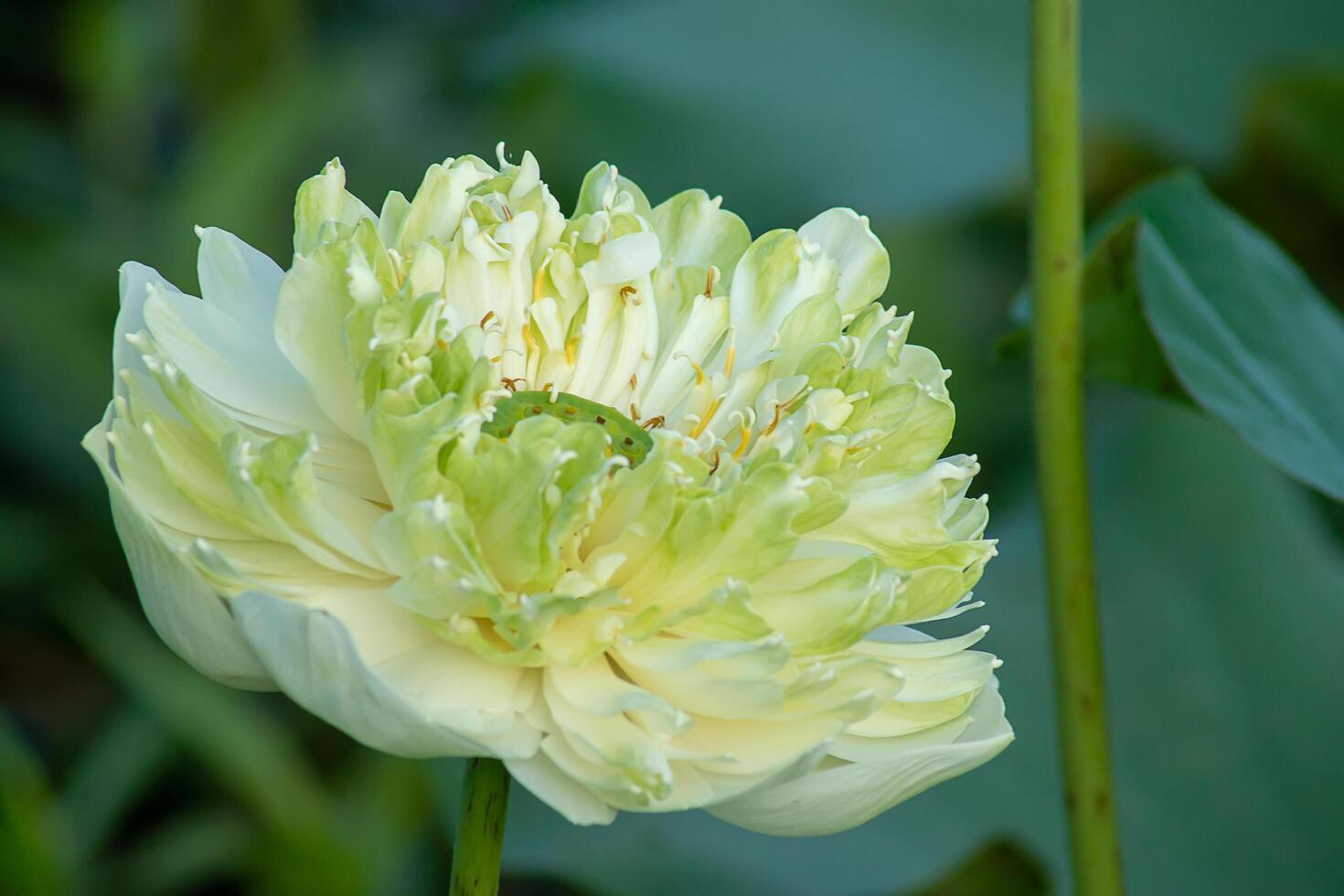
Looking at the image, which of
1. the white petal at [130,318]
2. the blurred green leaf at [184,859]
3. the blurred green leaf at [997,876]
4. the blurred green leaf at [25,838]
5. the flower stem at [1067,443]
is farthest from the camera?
the blurred green leaf at [184,859]

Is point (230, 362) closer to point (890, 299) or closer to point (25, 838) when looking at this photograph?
point (25, 838)

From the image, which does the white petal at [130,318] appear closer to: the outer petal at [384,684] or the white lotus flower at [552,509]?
the white lotus flower at [552,509]

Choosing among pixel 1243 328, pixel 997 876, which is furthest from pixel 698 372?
pixel 997 876

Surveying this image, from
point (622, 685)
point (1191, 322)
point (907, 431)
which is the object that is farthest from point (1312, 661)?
point (622, 685)

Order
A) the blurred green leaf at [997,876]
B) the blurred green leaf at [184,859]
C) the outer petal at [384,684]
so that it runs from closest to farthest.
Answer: the outer petal at [384,684] → the blurred green leaf at [997,876] → the blurred green leaf at [184,859]

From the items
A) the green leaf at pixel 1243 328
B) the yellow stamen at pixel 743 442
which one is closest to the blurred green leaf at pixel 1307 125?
the green leaf at pixel 1243 328

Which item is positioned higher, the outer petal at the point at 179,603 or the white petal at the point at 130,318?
the white petal at the point at 130,318
